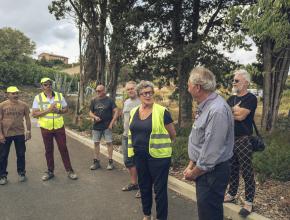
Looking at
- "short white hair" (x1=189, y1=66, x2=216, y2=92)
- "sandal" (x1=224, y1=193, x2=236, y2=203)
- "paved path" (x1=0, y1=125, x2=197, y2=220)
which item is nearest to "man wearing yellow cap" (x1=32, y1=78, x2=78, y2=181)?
"paved path" (x1=0, y1=125, x2=197, y2=220)

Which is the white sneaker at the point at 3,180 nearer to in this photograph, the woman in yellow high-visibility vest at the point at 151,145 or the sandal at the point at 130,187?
the sandal at the point at 130,187

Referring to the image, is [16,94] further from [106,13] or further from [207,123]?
[106,13]

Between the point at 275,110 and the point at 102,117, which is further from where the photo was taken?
the point at 275,110

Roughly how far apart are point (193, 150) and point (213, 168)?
271mm

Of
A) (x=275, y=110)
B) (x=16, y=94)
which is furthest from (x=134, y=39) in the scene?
(x=16, y=94)

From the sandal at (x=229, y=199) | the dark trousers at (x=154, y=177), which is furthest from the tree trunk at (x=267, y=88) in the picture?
the dark trousers at (x=154, y=177)

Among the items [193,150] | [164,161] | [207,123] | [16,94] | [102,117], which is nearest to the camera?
[207,123]

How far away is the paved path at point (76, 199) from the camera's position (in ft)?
15.8

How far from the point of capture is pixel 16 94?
6.21 meters

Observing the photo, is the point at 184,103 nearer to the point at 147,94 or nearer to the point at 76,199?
the point at 76,199

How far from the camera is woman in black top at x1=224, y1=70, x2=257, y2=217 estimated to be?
4.21 m

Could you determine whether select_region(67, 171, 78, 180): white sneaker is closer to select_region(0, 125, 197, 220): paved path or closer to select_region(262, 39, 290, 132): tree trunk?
select_region(0, 125, 197, 220): paved path

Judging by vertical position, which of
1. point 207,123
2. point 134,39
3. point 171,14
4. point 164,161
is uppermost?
point 171,14

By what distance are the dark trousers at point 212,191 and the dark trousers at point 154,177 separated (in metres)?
1.14
